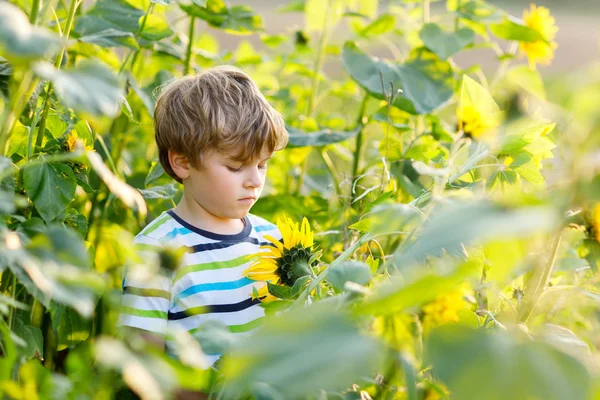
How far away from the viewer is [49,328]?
0.92m

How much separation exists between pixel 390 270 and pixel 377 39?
88 centimetres

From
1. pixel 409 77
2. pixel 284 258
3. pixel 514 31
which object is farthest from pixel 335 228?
pixel 514 31

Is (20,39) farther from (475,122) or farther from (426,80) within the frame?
(426,80)

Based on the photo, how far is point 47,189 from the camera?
745mm

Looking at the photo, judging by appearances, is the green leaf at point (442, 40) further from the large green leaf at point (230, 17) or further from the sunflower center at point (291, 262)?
the sunflower center at point (291, 262)

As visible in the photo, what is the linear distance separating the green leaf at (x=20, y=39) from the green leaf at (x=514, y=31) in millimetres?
1063

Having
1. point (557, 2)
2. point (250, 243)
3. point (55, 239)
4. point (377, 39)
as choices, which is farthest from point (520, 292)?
point (557, 2)

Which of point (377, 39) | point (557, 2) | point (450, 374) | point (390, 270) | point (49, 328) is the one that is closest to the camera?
point (450, 374)

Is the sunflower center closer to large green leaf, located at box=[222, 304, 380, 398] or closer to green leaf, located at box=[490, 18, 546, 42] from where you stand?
large green leaf, located at box=[222, 304, 380, 398]

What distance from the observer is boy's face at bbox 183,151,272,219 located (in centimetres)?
91

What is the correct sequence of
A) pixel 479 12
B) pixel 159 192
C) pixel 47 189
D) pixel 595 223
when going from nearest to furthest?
pixel 595 223 → pixel 47 189 → pixel 159 192 → pixel 479 12

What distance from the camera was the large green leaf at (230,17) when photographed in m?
1.23

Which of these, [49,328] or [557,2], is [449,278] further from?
[557,2]

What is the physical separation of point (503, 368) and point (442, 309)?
6.1 inches
